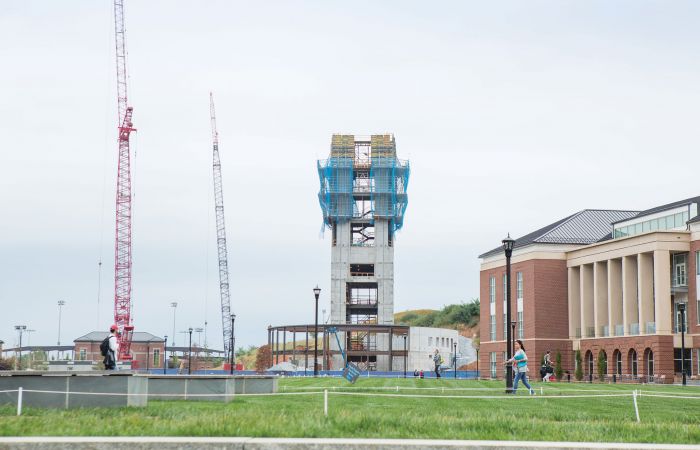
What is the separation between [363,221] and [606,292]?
45931mm

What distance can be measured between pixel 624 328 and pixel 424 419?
61799mm

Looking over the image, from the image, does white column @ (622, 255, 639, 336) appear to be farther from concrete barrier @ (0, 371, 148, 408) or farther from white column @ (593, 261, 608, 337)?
concrete barrier @ (0, 371, 148, 408)

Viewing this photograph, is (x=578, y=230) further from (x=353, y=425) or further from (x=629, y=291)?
(x=353, y=425)

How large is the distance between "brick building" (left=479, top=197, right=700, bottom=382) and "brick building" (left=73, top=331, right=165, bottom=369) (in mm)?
66636

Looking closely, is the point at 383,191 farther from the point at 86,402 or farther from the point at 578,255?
the point at 86,402

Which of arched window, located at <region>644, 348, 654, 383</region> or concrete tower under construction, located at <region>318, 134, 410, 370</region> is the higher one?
concrete tower under construction, located at <region>318, 134, 410, 370</region>

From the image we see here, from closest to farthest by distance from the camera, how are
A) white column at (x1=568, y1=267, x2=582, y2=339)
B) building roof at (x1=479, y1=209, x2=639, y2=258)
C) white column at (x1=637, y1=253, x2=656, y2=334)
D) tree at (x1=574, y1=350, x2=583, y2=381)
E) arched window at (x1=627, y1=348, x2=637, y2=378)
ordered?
1. white column at (x1=637, y1=253, x2=656, y2=334)
2. arched window at (x1=627, y1=348, x2=637, y2=378)
3. tree at (x1=574, y1=350, x2=583, y2=381)
4. white column at (x1=568, y1=267, x2=582, y2=339)
5. building roof at (x1=479, y1=209, x2=639, y2=258)

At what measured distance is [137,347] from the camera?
479 ft

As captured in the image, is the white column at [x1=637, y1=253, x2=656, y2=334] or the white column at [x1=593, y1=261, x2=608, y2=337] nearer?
the white column at [x1=637, y1=253, x2=656, y2=334]

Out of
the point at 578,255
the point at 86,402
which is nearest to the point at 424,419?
the point at 86,402

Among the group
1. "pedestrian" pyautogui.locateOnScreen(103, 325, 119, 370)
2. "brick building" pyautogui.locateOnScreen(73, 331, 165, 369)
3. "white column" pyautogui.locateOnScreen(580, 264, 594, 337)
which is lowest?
"brick building" pyautogui.locateOnScreen(73, 331, 165, 369)

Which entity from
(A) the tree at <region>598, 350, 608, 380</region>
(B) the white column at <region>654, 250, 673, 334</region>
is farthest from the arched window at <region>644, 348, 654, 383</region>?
(A) the tree at <region>598, 350, 608, 380</region>

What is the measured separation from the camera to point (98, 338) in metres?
148

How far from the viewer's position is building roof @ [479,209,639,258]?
290 feet
